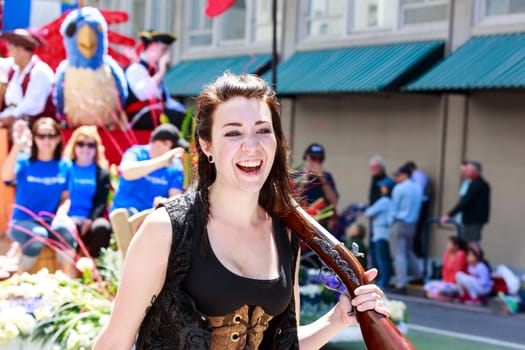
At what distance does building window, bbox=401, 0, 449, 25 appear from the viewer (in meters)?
15.2

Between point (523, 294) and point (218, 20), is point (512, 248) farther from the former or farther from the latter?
point (218, 20)

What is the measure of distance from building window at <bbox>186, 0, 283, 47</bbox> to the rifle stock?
54.4ft

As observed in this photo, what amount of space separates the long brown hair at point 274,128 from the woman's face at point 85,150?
4.28 m

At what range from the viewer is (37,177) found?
6.47 metres

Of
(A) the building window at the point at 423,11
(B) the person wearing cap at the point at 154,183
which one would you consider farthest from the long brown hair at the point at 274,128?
(A) the building window at the point at 423,11

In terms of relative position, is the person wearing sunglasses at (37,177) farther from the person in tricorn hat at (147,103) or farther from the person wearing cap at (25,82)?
the person in tricorn hat at (147,103)

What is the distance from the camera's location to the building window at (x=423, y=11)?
15.2 meters

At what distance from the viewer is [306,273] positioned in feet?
23.6

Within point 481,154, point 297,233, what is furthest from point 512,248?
point 297,233

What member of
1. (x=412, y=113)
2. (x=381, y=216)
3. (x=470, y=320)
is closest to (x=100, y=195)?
(x=470, y=320)

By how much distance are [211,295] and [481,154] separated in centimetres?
1230

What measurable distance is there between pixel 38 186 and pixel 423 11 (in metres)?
10.5

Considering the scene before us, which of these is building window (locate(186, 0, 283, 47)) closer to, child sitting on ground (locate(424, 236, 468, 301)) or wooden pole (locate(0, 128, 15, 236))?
child sitting on ground (locate(424, 236, 468, 301))

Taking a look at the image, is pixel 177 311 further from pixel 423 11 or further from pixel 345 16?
pixel 345 16
